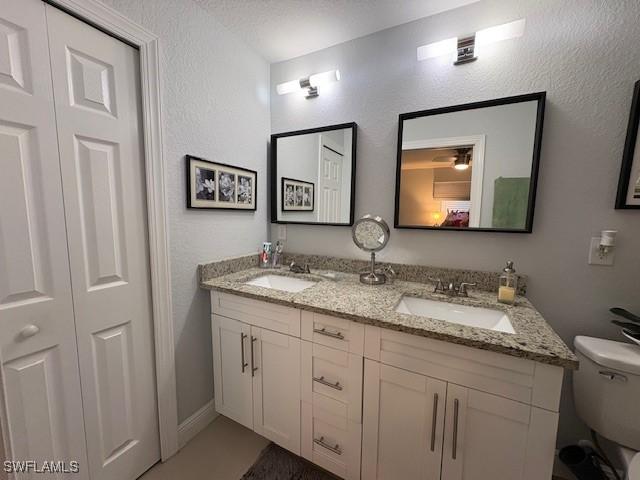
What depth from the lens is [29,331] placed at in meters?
0.87

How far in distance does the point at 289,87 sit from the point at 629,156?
1.77m

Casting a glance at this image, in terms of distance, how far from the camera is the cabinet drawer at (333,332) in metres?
1.04

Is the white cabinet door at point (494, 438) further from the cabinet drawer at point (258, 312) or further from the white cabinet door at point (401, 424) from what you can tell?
the cabinet drawer at point (258, 312)

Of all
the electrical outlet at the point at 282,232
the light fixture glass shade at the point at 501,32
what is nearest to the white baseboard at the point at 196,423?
the electrical outlet at the point at 282,232

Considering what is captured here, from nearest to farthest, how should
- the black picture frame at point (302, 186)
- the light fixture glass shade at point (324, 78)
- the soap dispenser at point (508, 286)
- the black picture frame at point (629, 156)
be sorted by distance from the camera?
the black picture frame at point (629, 156) < the soap dispenser at point (508, 286) < the light fixture glass shade at point (324, 78) < the black picture frame at point (302, 186)

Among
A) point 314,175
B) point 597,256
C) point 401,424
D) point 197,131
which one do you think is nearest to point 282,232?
point 314,175

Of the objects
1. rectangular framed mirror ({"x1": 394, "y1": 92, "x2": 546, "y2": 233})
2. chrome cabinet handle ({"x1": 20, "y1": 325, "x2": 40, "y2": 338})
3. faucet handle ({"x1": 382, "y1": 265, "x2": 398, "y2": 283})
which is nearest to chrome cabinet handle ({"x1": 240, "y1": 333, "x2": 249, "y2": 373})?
chrome cabinet handle ({"x1": 20, "y1": 325, "x2": 40, "y2": 338})

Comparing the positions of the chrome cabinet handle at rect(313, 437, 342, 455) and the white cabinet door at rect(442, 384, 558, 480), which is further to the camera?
the chrome cabinet handle at rect(313, 437, 342, 455)

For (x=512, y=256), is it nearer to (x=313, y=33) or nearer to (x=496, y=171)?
(x=496, y=171)

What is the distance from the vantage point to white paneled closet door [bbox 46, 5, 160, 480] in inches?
37.3

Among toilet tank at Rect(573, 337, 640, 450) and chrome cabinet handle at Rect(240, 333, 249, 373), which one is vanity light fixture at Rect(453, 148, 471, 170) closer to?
toilet tank at Rect(573, 337, 640, 450)

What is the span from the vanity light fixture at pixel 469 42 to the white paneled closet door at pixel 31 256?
157 centimetres

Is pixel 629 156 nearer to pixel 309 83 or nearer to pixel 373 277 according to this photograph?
pixel 373 277

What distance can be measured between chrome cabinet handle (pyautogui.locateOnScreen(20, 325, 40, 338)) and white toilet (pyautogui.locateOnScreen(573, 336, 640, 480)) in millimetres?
2083
